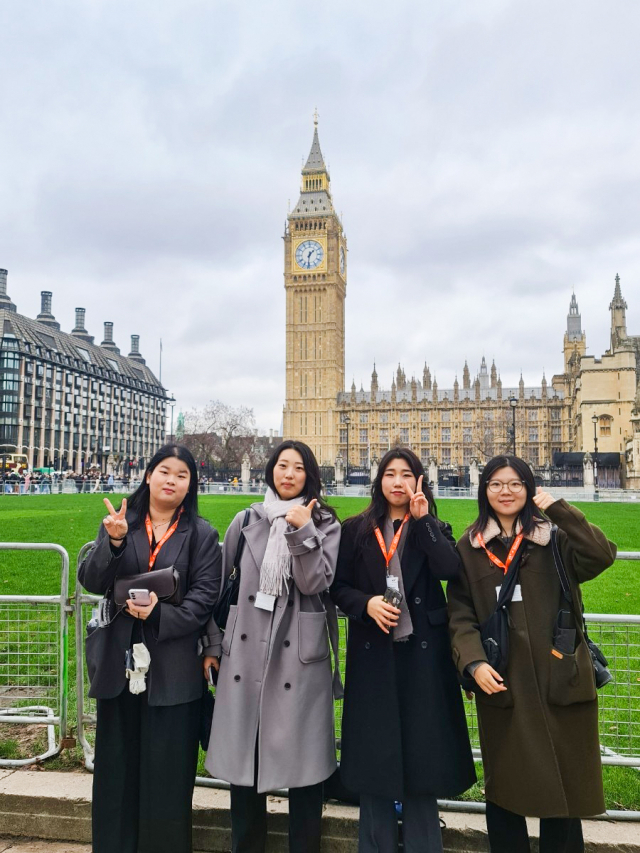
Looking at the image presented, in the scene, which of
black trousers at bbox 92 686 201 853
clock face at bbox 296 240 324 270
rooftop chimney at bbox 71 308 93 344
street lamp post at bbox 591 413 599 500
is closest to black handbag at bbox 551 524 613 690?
black trousers at bbox 92 686 201 853

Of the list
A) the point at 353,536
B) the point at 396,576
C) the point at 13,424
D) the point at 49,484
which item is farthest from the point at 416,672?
the point at 13,424

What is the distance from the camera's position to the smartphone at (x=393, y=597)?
286 cm

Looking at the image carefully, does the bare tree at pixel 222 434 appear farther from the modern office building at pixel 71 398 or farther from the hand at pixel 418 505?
the hand at pixel 418 505

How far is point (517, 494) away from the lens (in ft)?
9.71

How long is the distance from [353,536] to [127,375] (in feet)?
313

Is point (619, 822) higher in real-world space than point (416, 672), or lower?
lower

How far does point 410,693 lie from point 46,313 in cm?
8989

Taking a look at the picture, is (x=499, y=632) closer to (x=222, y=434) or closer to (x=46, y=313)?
(x=222, y=434)

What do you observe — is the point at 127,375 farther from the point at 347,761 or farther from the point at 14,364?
the point at 347,761

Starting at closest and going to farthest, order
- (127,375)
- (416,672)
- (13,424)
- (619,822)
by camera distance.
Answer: (416,672)
(619,822)
(13,424)
(127,375)

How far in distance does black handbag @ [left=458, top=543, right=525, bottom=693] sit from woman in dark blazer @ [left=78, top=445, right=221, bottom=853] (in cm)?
126

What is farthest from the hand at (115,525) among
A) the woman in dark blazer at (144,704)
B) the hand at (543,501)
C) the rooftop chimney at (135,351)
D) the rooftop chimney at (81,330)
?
the rooftop chimney at (135,351)

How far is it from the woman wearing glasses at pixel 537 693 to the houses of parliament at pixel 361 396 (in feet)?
207

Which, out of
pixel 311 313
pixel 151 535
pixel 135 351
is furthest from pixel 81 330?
pixel 151 535
